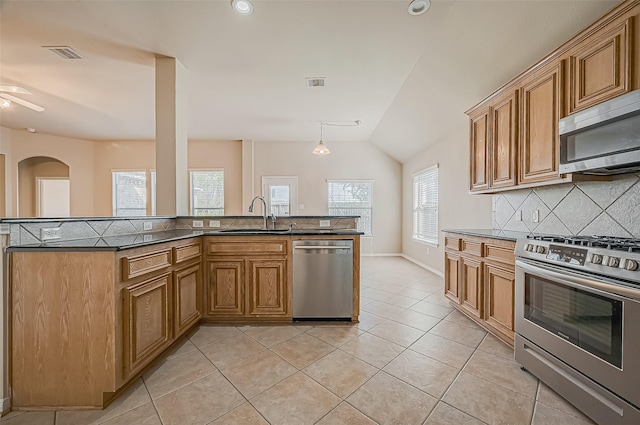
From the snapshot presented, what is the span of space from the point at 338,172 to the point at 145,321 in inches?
208

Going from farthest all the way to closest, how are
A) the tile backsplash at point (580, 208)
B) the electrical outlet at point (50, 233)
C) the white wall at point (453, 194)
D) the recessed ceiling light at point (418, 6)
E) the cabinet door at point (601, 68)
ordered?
the white wall at point (453, 194), the recessed ceiling light at point (418, 6), the tile backsplash at point (580, 208), the electrical outlet at point (50, 233), the cabinet door at point (601, 68)

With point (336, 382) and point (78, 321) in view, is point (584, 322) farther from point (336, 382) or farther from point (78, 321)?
point (78, 321)

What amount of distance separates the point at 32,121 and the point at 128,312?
6.29m

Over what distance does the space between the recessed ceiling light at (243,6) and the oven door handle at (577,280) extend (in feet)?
9.70

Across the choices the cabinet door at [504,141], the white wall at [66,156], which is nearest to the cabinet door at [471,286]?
the cabinet door at [504,141]

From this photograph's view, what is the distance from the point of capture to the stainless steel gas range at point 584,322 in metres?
1.23

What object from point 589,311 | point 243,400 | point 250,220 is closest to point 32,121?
point 250,220

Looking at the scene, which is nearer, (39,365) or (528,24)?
(39,365)

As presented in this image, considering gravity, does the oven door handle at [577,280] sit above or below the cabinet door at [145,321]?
above

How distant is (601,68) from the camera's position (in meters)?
1.67

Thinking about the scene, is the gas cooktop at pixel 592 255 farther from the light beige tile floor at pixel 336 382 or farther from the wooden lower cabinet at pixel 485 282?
the light beige tile floor at pixel 336 382

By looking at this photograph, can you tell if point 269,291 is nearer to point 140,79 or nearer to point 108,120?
point 140,79

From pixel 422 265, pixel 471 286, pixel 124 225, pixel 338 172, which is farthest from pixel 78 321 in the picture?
pixel 338 172

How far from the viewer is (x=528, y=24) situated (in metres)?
2.04
